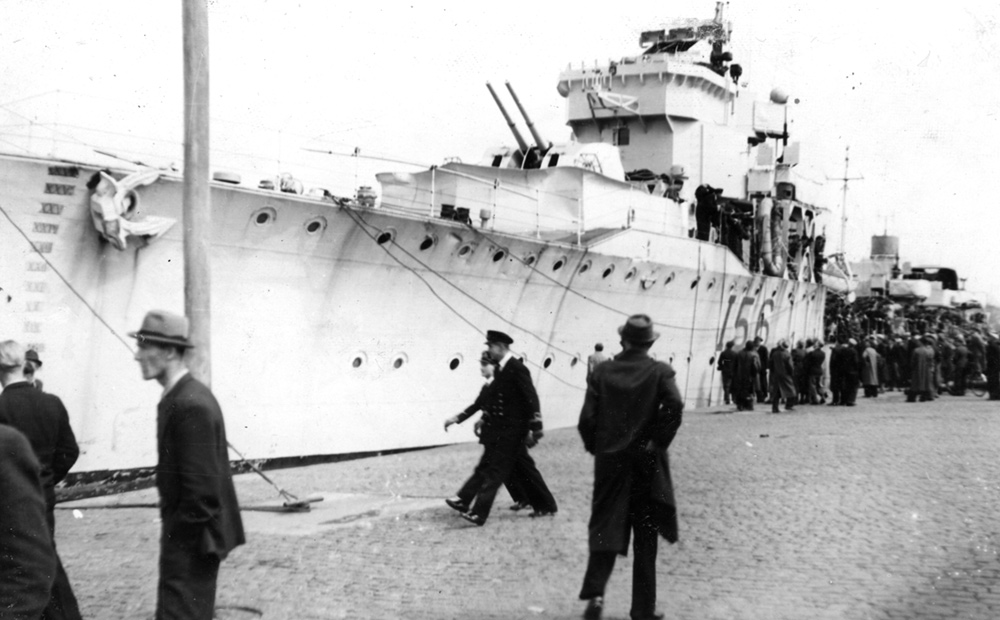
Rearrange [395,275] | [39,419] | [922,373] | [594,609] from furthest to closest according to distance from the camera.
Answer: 1. [922,373]
2. [395,275]
3. [594,609]
4. [39,419]

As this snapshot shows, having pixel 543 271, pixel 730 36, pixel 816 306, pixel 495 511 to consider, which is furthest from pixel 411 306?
pixel 816 306

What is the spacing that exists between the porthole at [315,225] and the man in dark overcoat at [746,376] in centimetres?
928

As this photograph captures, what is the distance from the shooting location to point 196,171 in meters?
7.05

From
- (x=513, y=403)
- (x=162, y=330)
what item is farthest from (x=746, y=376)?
(x=162, y=330)

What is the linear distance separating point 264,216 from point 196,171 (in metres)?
4.04

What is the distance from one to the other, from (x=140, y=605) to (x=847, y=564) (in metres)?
3.87

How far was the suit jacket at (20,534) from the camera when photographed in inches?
102

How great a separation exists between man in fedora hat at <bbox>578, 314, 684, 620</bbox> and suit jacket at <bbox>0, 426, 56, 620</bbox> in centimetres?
281

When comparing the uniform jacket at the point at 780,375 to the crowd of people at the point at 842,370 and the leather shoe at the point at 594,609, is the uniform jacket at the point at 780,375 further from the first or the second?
the leather shoe at the point at 594,609

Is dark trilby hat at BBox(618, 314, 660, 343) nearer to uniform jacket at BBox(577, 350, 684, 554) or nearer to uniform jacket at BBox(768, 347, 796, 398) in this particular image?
uniform jacket at BBox(577, 350, 684, 554)

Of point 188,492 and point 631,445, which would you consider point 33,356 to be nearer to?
point 631,445

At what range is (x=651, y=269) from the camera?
17.5 m

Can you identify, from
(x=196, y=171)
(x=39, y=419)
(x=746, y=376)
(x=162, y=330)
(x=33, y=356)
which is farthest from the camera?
(x=746, y=376)

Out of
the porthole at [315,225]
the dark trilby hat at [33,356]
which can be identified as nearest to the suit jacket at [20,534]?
the dark trilby hat at [33,356]
